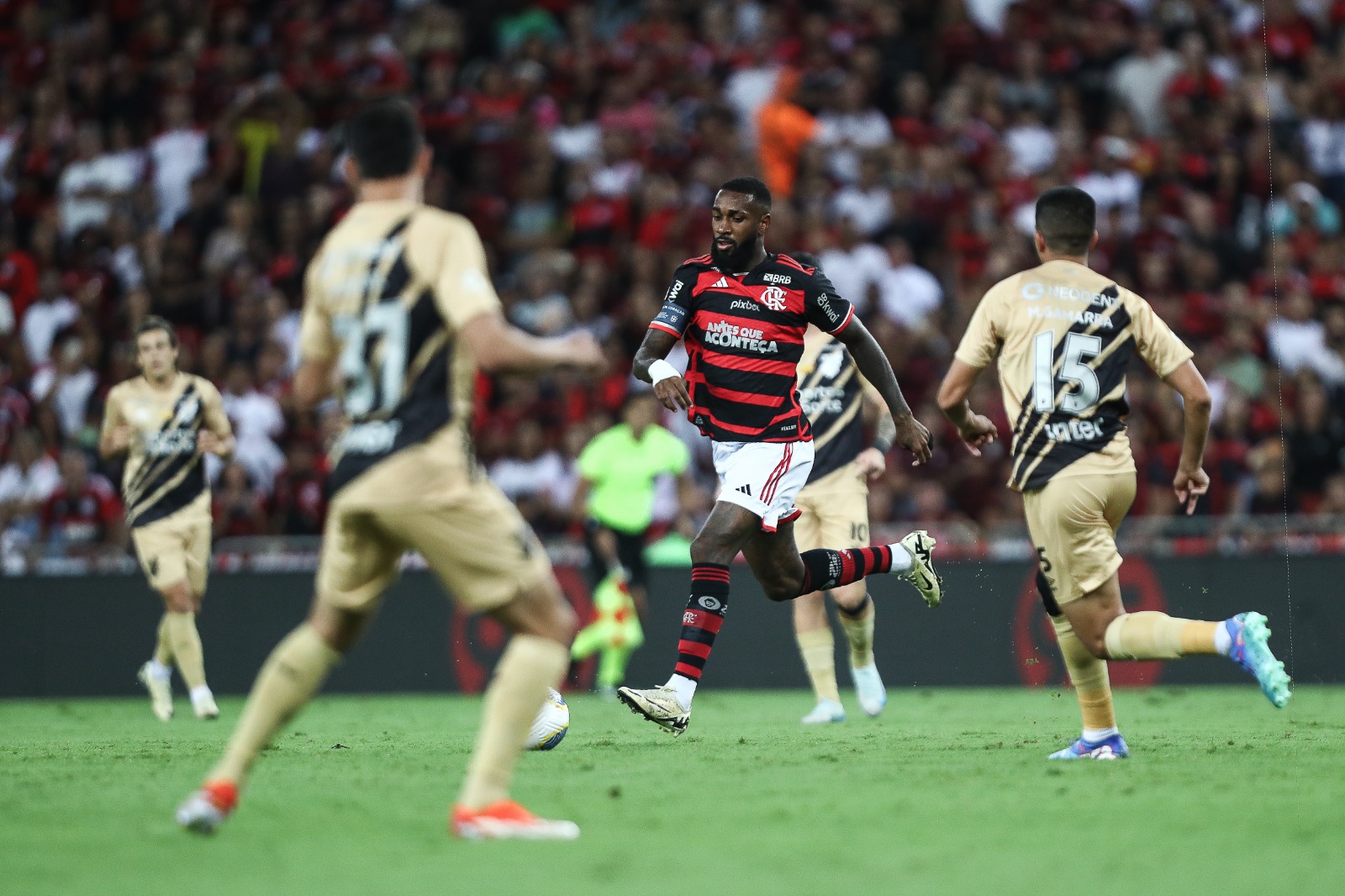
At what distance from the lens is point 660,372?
27.5ft

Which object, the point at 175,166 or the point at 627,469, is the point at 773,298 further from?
the point at 175,166

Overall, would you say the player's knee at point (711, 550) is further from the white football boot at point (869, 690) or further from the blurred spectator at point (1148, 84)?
the blurred spectator at point (1148, 84)

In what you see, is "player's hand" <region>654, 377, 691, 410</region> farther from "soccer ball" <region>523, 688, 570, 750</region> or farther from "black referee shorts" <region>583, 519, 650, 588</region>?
"black referee shorts" <region>583, 519, 650, 588</region>

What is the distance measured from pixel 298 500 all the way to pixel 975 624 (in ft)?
21.5

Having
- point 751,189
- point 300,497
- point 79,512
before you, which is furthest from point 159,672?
point 751,189

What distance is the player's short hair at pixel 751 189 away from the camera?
8719 mm

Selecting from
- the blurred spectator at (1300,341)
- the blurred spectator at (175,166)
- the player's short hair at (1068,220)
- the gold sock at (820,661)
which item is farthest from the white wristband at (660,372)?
the blurred spectator at (175,166)

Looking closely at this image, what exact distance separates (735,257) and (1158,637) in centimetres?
298

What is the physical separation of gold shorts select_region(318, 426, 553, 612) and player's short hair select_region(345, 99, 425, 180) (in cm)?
93

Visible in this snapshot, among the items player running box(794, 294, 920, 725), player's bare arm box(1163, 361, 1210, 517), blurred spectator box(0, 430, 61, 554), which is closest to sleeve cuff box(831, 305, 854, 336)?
player's bare arm box(1163, 361, 1210, 517)

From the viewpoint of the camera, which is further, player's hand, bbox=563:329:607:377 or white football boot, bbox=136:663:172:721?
white football boot, bbox=136:663:172:721

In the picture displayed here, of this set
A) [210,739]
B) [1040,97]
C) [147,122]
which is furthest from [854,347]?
[147,122]

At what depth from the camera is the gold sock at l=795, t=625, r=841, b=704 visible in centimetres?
1093

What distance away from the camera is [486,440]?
55.6 ft
